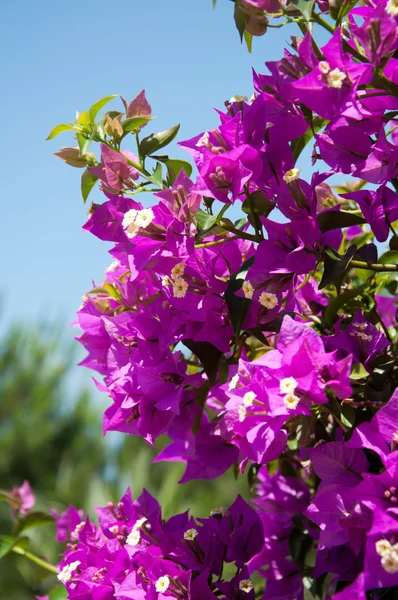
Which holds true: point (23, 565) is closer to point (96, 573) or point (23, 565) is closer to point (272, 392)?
point (96, 573)

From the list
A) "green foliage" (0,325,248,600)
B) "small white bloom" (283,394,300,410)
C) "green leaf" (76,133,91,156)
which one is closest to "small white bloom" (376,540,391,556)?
"small white bloom" (283,394,300,410)

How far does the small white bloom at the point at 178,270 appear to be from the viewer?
0.59m

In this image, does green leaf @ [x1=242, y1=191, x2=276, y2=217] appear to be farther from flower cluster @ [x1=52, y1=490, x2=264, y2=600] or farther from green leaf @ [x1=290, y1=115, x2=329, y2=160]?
flower cluster @ [x1=52, y1=490, x2=264, y2=600]

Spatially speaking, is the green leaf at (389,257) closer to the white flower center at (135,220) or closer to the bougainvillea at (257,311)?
the bougainvillea at (257,311)

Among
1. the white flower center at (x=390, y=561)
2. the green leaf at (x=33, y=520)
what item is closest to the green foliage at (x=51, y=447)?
the green leaf at (x=33, y=520)

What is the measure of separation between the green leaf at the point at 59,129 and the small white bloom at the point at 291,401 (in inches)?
14.2

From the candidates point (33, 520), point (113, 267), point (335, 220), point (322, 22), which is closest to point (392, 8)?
point (322, 22)

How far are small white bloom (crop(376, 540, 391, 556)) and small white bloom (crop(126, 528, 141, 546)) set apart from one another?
0.30 metres

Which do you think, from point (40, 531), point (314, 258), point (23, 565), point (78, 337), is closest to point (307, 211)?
point (314, 258)

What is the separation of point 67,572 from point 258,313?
351mm

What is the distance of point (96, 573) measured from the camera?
27.5 inches

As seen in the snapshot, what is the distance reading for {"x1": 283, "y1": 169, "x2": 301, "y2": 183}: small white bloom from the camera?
0.58 metres

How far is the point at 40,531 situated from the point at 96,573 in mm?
2306

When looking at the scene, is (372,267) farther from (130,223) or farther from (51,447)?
(51,447)
